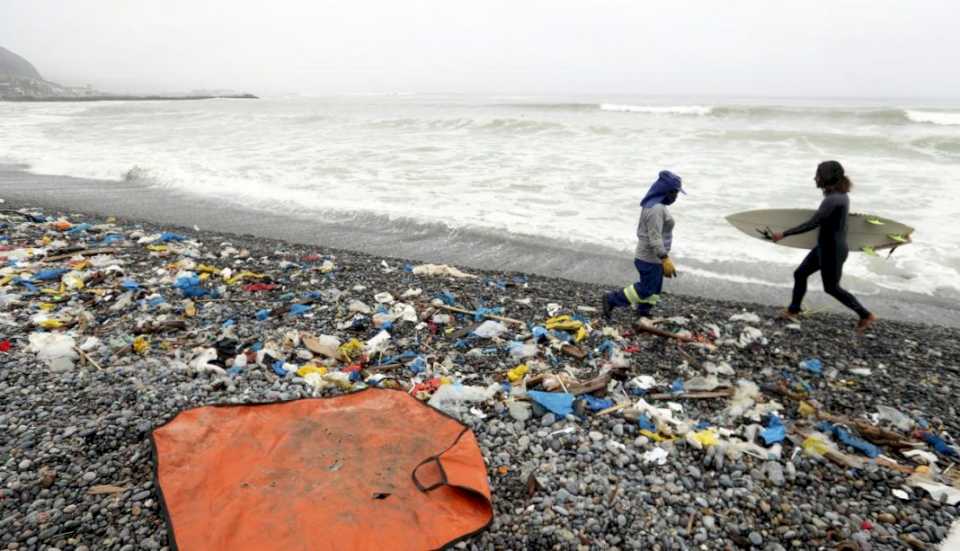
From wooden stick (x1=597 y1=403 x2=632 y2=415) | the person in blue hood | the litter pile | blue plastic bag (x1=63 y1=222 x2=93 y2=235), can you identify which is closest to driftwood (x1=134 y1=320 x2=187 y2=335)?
the litter pile

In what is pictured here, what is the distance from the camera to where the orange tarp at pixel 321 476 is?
2.88 m

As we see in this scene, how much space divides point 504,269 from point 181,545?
20.4ft

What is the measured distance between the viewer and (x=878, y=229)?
272 inches

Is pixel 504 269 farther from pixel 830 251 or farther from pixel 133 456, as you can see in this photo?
pixel 133 456

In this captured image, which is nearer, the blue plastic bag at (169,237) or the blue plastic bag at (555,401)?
the blue plastic bag at (555,401)

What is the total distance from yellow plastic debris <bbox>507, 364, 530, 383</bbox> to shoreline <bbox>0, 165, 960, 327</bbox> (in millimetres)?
3500

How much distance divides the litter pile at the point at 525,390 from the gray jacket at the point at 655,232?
0.81 m

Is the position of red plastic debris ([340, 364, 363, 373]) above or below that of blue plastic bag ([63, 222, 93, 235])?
below

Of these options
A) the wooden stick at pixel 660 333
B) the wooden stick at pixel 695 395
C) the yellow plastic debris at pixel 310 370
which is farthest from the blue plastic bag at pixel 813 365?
the yellow plastic debris at pixel 310 370

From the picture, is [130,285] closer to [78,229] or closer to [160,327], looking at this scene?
[160,327]

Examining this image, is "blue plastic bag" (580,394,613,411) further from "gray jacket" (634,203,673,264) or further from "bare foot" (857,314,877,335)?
"bare foot" (857,314,877,335)

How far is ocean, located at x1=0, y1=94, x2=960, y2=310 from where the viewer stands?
31.9 ft

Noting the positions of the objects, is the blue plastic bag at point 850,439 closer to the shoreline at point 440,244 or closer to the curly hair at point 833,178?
the curly hair at point 833,178

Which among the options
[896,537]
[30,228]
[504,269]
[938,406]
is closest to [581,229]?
[504,269]
